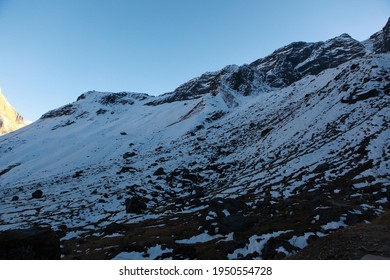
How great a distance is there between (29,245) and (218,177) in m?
30.2

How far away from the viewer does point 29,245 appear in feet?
55.0

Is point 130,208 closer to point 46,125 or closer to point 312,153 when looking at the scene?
point 312,153

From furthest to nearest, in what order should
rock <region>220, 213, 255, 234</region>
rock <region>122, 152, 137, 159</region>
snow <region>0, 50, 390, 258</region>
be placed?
1. rock <region>122, 152, 137, 159</region>
2. snow <region>0, 50, 390, 258</region>
3. rock <region>220, 213, 255, 234</region>

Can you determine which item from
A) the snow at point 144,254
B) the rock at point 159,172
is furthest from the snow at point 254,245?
the rock at point 159,172

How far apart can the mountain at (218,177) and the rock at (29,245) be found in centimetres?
268

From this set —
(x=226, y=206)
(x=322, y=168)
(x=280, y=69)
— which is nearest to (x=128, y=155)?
(x=226, y=206)

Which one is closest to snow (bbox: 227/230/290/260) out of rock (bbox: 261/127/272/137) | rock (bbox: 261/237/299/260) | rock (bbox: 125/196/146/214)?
rock (bbox: 261/237/299/260)

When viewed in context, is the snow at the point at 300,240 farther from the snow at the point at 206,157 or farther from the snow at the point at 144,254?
the snow at the point at 144,254

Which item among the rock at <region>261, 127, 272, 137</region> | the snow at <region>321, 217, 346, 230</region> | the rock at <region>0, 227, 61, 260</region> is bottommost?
the snow at <region>321, 217, 346, 230</region>

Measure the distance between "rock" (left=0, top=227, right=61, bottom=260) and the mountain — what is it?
268cm

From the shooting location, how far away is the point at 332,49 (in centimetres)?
13962

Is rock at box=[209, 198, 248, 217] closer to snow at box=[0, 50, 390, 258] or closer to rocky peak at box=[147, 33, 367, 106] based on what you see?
snow at box=[0, 50, 390, 258]

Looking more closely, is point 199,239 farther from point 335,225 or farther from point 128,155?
point 128,155

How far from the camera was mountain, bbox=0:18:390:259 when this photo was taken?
790 inches
